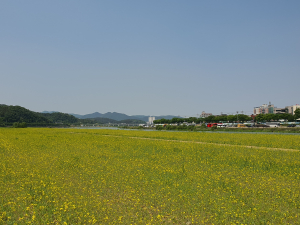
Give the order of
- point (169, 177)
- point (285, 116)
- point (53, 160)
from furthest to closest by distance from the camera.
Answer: point (285, 116), point (53, 160), point (169, 177)

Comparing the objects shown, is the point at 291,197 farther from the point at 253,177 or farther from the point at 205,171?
the point at 205,171

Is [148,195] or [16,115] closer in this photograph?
[148,195]

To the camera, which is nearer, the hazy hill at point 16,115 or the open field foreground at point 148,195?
the open field foreground at point 148,195

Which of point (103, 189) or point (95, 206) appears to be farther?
point (103, 189)

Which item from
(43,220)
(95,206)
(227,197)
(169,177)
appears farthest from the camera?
(169,177)

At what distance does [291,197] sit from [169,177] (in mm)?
5840

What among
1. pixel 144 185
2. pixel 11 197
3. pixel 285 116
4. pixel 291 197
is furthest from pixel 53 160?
pixel 285 116

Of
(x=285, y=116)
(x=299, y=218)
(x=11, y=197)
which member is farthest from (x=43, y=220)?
(x=285, y=116)

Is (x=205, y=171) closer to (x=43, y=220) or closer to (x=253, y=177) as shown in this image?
(x=253, y=177)

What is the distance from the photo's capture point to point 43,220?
26.3 ft

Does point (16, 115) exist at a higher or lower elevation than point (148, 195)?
higher

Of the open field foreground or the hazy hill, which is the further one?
the hazy hill

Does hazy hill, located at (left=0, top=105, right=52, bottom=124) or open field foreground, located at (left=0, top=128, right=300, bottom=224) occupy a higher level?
hazy hill, located at (left=0, top=105, right=52, bottom=124)

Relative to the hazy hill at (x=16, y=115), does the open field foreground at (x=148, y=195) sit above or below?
below
